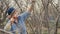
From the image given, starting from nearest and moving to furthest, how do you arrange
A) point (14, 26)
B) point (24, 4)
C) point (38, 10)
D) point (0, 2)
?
point (14, 26) → point (38, 10) → point (24, 4) → point (0, 2)

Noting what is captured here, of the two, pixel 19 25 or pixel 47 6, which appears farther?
pixel 47 6

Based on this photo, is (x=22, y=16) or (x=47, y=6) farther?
(x=47, y=6)

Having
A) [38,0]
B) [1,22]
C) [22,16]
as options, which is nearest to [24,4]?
[38,0]

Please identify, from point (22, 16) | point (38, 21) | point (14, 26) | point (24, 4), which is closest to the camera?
point (14, 26)

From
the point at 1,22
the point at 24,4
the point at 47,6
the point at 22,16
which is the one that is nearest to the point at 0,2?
the point at 1,22

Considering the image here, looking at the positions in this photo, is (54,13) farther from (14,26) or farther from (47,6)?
(14,26)

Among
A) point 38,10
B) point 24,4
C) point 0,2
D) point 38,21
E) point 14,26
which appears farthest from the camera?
point 0,2

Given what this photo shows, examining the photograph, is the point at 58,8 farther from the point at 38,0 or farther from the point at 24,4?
the point at 24,4

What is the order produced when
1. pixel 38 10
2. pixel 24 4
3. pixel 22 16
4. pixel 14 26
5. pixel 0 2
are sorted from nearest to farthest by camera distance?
pixel 14 26
pixel 22 16
pixel 38 10
pixel 24 4
pixel 0 2

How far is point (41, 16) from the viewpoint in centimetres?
700

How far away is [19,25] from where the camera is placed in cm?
467

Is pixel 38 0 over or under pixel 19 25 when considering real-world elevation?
over

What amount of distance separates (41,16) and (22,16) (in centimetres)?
208

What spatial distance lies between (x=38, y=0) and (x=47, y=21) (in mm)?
745
